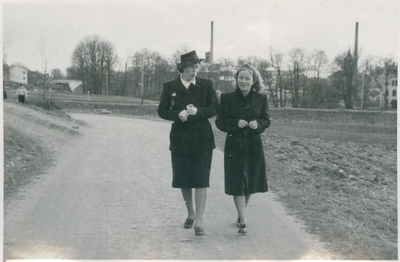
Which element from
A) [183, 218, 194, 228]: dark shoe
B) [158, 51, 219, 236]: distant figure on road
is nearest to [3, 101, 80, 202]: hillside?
[183, 218, 194, 228]: dark shoe

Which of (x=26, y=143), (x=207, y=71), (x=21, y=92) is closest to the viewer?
(x=207, y=71)

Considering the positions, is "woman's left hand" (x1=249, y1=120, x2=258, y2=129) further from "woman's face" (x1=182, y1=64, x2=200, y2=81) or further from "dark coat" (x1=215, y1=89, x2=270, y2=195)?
"woman's face" (x1=182, y1=64, x2=200, y2=81)

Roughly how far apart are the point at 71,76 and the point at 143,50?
3.00m

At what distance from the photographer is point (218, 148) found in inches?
430

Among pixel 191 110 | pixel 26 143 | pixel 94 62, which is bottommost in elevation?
pixel 26 143

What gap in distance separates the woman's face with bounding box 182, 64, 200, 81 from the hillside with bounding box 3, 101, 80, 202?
9.95 ft

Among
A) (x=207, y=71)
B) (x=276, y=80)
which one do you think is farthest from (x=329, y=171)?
(x=207, y=71)

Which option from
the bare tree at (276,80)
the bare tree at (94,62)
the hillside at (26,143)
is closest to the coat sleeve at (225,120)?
the bare tree at (94,62)

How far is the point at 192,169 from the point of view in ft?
13.9

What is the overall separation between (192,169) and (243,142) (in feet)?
2.03

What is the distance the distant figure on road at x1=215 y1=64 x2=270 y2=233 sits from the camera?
14.1 ft

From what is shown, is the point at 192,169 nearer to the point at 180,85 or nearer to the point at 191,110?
the point at 191,110

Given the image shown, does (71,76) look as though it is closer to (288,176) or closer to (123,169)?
(123,169)

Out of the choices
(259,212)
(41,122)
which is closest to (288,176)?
(259,212)
